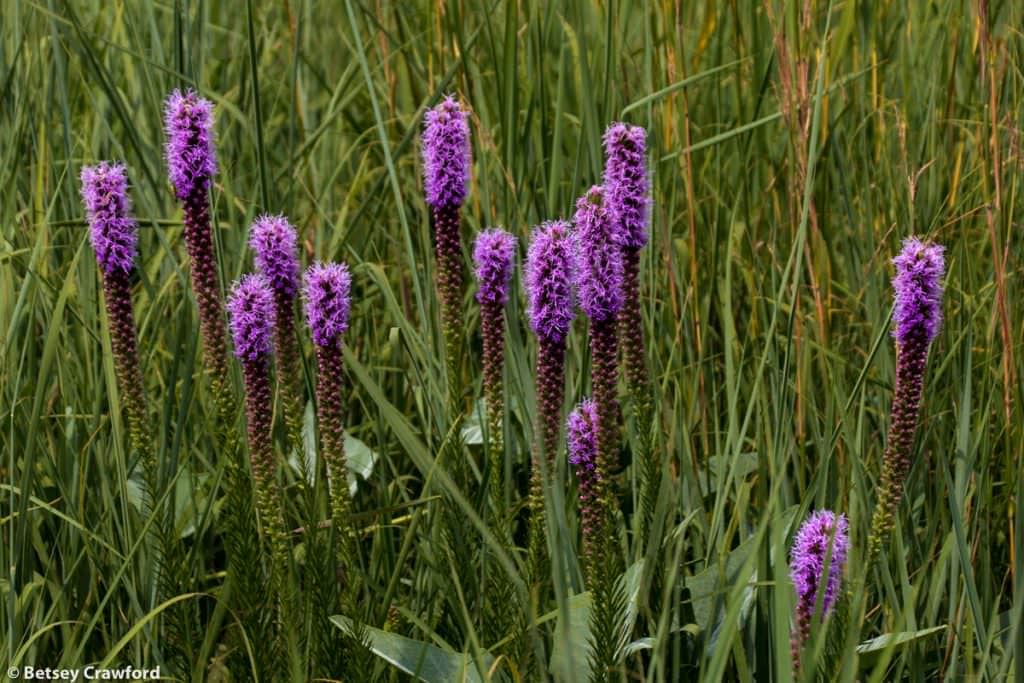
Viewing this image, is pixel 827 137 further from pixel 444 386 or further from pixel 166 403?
pixel 166 403

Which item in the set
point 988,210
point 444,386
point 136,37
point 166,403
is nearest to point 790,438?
point 988,210

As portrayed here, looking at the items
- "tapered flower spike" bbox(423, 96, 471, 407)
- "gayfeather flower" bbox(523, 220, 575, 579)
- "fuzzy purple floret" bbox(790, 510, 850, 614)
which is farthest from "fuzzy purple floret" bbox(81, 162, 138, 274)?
"fuzzy purple floret" bbox(790, 510, 850, 614)

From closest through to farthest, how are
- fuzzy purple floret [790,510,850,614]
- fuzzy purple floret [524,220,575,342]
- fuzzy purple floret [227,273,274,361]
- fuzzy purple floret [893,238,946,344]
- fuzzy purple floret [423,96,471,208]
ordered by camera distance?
fuzzy purple floret [790,510,850,614] → fuzzy purple floret [524,220,575,342] → fuzzy purple floret [893,238,946,344] → fuzzy purple floret [227,273,274,361] → fuzzy purple floret [423,96,471,208]

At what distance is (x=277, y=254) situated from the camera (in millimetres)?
2561

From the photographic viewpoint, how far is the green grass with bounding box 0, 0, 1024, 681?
2.47 metres

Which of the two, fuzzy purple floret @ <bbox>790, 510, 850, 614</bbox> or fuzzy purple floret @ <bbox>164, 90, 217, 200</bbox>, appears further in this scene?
fuzzy purple floret @ <bbox>164, 90, 217, 200</bbox>

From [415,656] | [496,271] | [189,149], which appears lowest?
[415,656]

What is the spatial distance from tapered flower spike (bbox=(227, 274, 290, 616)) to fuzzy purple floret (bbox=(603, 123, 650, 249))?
696 mm

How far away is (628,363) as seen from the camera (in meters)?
2.68

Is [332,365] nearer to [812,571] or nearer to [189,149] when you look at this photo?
[189,149]

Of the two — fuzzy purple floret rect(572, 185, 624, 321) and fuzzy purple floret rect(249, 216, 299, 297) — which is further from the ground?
fuzzy purple floret rect(249, 216, 299, 297)

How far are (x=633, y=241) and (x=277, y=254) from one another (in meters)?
0.69

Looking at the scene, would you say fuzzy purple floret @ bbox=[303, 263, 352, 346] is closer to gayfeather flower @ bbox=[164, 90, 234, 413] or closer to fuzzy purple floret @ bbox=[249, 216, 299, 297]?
fuzzy purple floret @ bbox=[249, 216, 299, 297]

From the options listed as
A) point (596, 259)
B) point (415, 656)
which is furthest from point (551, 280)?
point (415, 656)
